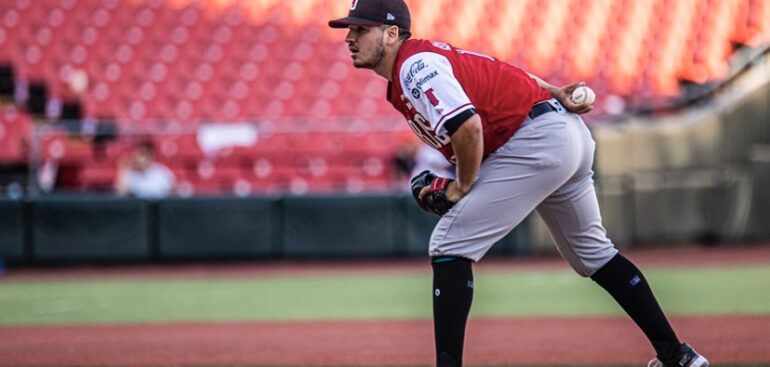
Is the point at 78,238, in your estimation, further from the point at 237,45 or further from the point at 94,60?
the point at 237,45

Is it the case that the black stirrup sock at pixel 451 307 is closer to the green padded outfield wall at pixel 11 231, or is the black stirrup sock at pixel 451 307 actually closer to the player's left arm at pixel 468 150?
the player's left arm at pixel 468 150

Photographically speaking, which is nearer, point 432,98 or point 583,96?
point 432,98

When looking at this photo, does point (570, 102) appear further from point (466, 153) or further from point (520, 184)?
point (466, 153)

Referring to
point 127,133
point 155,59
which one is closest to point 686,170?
point 127,133

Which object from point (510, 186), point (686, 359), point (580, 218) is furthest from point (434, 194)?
point (686, 359)

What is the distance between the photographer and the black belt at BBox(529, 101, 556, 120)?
4.57 metres

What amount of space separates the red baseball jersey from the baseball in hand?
0.44ft

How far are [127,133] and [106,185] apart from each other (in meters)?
0.83

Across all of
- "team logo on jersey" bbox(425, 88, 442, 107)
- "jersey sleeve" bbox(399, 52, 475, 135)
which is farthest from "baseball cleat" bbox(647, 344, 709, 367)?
"team logo on jersey" bbox(425, 88, 442, 107)

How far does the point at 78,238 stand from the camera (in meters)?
14.2

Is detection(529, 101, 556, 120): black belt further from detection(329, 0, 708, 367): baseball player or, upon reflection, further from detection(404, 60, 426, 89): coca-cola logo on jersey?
detection(404, 60, 426, 89): coca-cola logo on jersey

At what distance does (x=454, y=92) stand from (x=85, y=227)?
10754 millimetres

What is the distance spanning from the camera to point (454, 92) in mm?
4238

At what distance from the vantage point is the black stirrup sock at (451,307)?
4.32 meters
